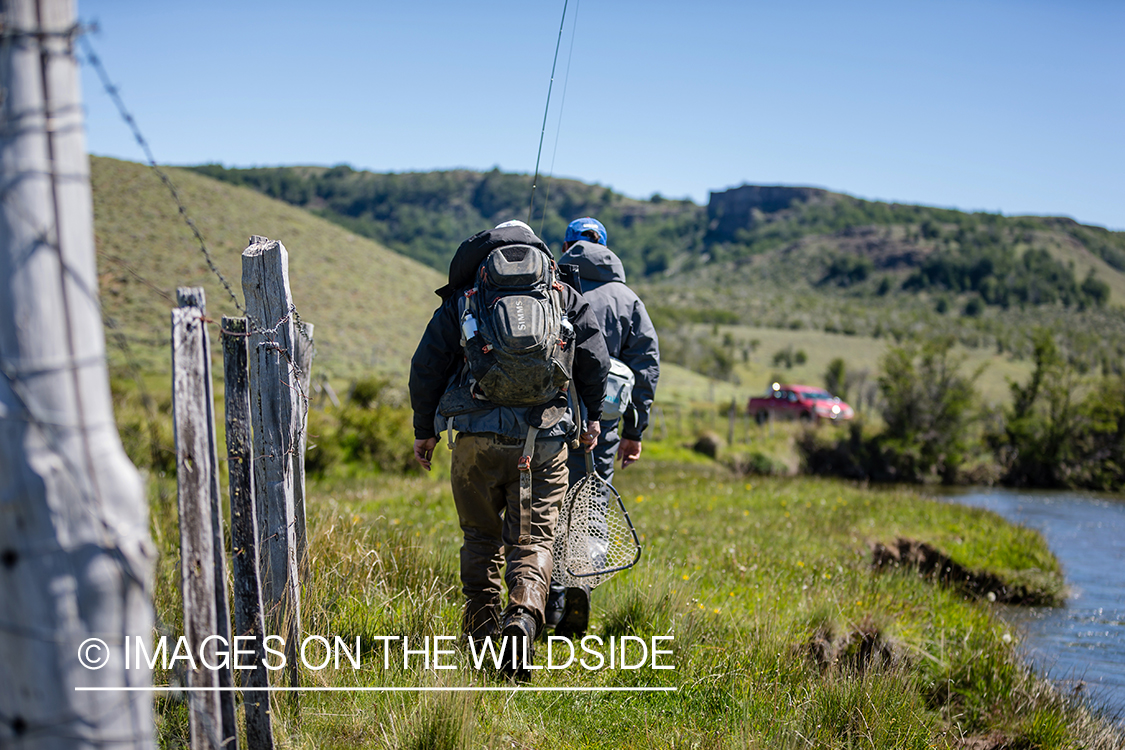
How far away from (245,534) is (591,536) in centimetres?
229

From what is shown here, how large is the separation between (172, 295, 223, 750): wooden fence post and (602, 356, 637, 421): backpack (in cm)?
270

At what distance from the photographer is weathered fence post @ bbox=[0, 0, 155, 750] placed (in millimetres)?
1571

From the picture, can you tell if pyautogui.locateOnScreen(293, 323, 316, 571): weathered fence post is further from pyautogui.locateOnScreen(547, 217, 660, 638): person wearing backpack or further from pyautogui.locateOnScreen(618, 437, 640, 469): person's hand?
pyautogui.locateOnScreen(618, 437, 640, 469): person's hand

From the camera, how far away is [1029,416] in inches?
898

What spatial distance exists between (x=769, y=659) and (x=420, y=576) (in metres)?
2.17

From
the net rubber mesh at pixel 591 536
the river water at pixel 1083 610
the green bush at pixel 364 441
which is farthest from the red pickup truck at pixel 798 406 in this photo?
the net rubber mesh at pixel 591 536

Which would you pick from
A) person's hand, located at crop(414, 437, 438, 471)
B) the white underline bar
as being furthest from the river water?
person's hand, located at crop(414, 437, 438, 471)

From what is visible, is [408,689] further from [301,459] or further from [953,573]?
[953,573]

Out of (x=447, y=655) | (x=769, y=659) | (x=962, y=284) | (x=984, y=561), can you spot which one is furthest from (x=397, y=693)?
(x=962, y=284)

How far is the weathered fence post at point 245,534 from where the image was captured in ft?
9.20

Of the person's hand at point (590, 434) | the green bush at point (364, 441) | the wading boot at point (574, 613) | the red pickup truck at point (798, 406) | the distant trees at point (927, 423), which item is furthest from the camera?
the red pickup truck at point (798, 406)

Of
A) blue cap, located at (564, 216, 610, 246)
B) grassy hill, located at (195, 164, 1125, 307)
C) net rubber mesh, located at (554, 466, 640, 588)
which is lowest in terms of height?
net rubber mesh, located at (554, 466, 640, 588)

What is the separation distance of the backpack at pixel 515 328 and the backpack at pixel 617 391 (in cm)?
87

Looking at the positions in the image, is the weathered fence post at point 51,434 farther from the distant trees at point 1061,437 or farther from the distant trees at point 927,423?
the distant trees at point 1061,437
